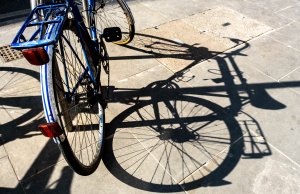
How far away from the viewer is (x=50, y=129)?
2.31 m

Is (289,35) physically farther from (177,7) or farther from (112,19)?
(112,19)

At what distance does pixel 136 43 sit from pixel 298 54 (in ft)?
10.1

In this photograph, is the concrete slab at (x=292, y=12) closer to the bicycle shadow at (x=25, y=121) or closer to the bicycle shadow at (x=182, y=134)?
the bicycle shadow at (x=182, y=134)

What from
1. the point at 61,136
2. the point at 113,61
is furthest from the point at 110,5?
the point at 61,136

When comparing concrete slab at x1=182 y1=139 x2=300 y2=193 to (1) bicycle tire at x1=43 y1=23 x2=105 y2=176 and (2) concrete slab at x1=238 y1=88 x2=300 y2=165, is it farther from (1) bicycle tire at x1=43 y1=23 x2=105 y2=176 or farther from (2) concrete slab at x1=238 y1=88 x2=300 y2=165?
(1) bicycle tire at x1=43 y1=23 x2=105 y2=176

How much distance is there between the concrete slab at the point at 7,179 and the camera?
3143 mm

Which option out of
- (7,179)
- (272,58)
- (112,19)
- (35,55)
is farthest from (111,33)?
(272,58)

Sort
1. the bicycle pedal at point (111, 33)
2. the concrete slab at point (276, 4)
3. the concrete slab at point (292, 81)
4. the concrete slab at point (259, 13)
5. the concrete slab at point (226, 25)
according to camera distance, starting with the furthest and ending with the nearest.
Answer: the concrete slab at point (276, 4) → the concrete slab at point (259, 13) → the concrete slab at point (226, 25) → the concrete slab at point (292, 81) → the bicycle pedal at point (111, 33)

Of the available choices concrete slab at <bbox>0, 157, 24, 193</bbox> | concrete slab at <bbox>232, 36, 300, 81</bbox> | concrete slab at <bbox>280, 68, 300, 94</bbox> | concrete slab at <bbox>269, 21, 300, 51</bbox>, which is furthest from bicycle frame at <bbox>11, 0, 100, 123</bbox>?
concrete slab at <bbox>269, 21, 300, 51</bbox>

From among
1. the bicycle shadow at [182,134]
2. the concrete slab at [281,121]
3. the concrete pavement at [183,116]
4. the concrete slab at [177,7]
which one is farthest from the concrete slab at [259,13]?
the concrete slab at [281,121]

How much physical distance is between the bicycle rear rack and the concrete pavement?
153 centimetres

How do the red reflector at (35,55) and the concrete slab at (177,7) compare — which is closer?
the red reflector at (35,55)

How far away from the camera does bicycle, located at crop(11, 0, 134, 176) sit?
237 cm

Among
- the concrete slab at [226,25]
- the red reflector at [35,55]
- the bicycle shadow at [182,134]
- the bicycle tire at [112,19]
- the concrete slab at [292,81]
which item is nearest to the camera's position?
the red reflector at [35,55]
